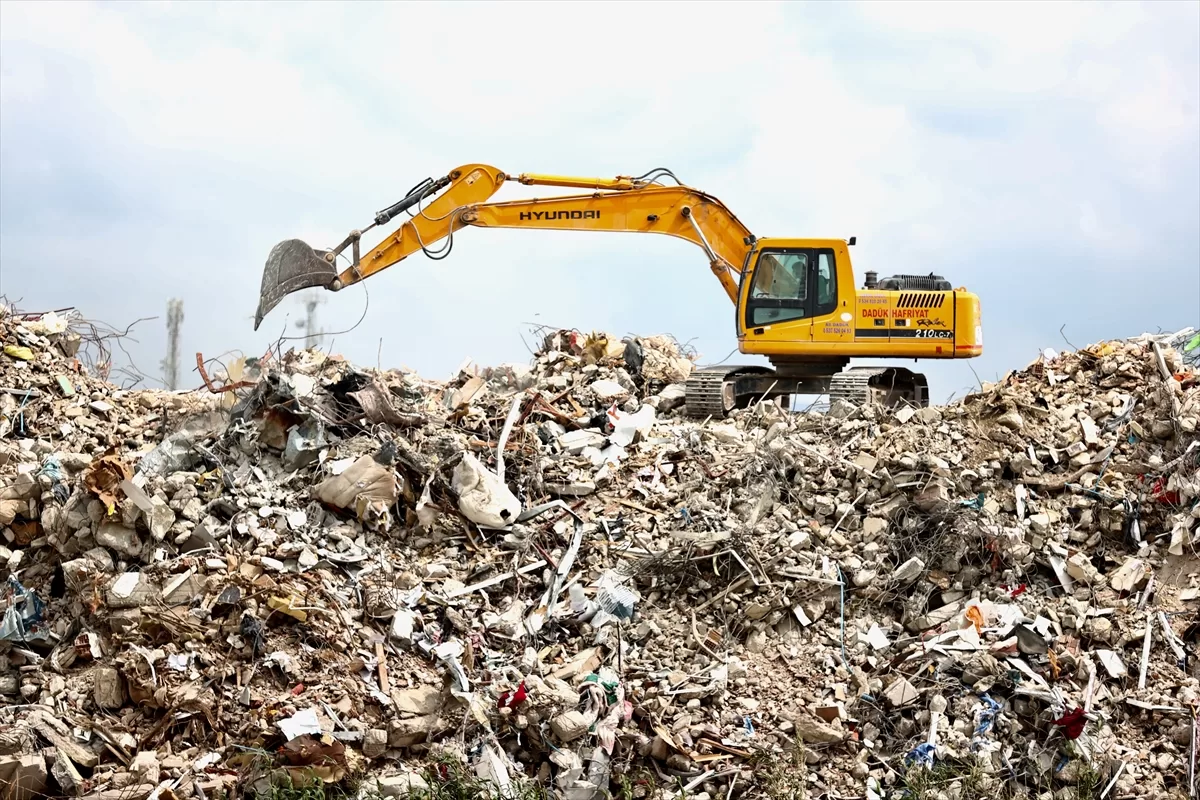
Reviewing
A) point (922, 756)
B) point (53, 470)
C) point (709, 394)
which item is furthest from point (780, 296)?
point (53, 470)

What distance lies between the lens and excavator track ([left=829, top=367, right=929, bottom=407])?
12.5 meters

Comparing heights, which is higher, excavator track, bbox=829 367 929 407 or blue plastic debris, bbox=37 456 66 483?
excavator track, bbox=829 367 929 407

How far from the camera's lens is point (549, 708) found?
822cm

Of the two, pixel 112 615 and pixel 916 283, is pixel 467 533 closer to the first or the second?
pixel 112 615

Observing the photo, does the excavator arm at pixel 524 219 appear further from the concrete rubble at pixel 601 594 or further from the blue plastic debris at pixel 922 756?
the blue plastic debris at pixel 922 756

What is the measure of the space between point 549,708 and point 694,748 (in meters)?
1.04

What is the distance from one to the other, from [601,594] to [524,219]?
17.2 ft

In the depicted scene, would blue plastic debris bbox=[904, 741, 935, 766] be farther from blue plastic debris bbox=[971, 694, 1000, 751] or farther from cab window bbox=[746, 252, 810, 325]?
cab window bbox=[746, 252, 810, 325]

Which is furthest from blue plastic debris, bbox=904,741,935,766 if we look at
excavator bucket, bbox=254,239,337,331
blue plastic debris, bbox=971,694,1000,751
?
excavator bucket, bbox=254,239,337,331

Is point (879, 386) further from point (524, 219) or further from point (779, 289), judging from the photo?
point (524, 219)

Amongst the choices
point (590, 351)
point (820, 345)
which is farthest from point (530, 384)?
point (820, 345)

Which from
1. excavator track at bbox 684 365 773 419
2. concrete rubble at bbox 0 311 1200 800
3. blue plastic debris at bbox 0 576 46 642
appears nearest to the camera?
concrete rubble at bbox 0 311 1200 800

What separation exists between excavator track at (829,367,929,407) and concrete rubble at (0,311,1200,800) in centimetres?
92

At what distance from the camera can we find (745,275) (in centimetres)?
1308
